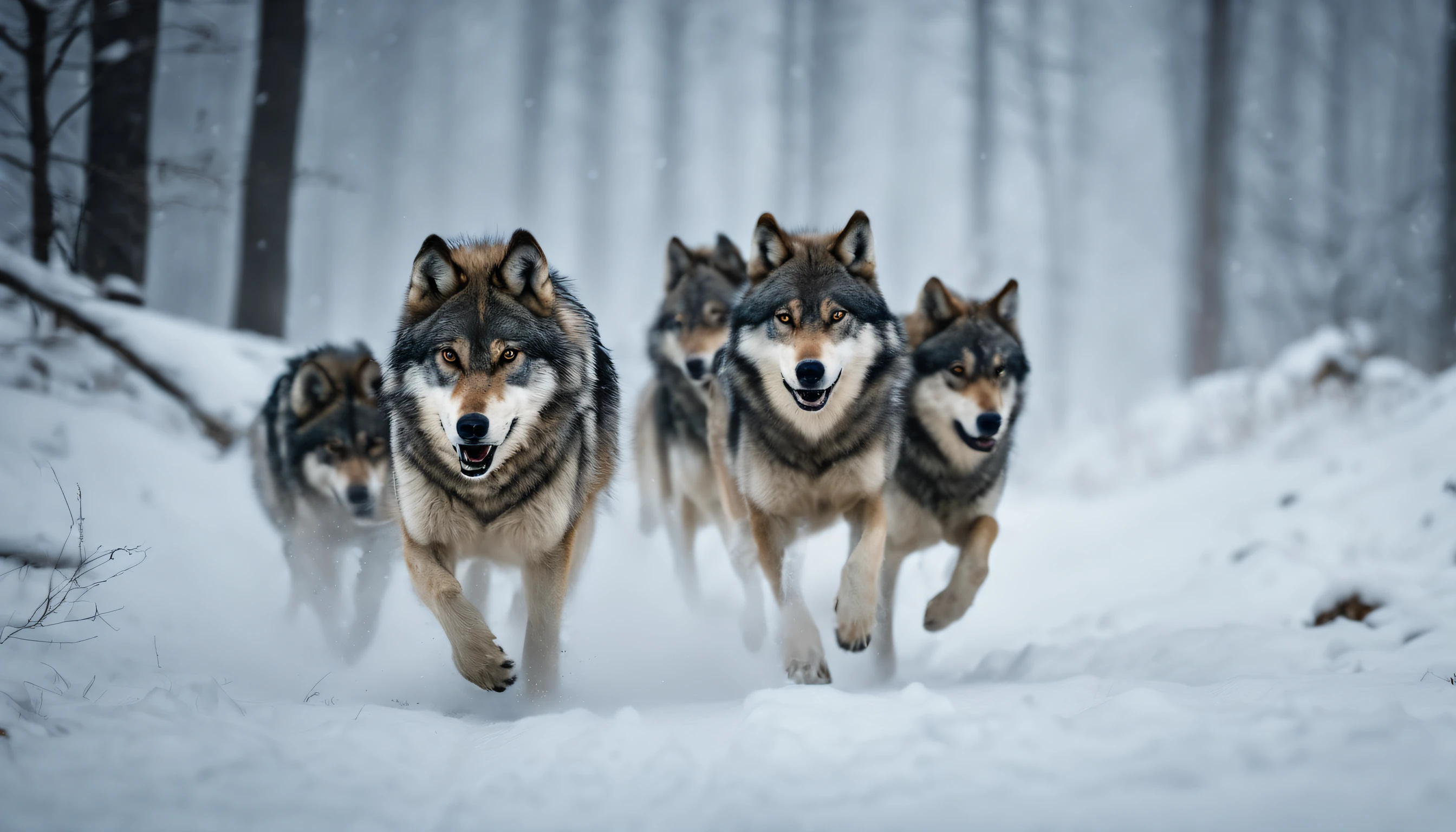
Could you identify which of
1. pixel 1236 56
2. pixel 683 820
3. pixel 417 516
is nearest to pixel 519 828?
pixel 683 820

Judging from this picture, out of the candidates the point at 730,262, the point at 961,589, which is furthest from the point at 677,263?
the point at 961,589

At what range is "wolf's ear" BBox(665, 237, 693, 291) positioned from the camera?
6.26m

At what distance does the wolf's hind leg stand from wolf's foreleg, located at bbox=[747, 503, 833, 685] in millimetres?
544

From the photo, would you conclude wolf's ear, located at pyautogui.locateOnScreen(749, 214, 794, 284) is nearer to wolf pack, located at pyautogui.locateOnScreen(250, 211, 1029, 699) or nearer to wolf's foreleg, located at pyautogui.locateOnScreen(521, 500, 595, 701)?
wolf pack, located at pyautogui.locateOnScreen(250, 211, 1029, 699)

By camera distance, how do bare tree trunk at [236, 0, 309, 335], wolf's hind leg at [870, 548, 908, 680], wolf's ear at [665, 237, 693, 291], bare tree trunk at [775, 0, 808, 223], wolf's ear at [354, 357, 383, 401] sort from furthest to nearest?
bare tree trunk at [775, 0, 808, 223]
bare tree trunk at [236, 0, 309, 335]
wolf's ear at [665, 237, 693, 291]
wolf's ear at [354, 357, 383, 401]
wolf's hind leg at [870, 548, 908, 680]

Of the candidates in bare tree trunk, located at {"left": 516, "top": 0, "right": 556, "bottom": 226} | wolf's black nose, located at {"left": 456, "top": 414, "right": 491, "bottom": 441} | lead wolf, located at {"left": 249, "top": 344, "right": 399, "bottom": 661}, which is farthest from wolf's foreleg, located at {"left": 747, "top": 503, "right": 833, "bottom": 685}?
bare tree trunk, located at {"left": 516, "top": 0, "right": 556, "bottom": 226}

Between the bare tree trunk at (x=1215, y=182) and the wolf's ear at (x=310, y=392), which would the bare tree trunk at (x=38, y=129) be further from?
the bare tree trunk at (x=1215, y=182)

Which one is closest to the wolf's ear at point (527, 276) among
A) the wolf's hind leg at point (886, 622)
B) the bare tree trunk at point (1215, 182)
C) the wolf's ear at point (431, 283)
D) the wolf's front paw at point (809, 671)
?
the wolf's ear at point (431, 283)

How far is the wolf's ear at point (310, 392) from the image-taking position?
5117mm

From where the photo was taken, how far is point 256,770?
7.40 feet

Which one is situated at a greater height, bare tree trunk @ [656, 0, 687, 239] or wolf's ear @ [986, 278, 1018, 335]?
bare tree trunk @ [656, 0, 687, 239]

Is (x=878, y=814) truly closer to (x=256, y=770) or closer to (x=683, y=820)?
(x=683, y=820)

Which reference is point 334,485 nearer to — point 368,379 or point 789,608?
point 368,379

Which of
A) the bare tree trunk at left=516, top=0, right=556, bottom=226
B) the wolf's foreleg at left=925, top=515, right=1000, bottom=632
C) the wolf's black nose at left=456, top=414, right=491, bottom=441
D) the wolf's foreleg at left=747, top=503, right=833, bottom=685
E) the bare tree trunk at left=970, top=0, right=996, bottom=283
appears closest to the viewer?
the wolf's black nose at left=456, top=414, right=491, bottom=441
